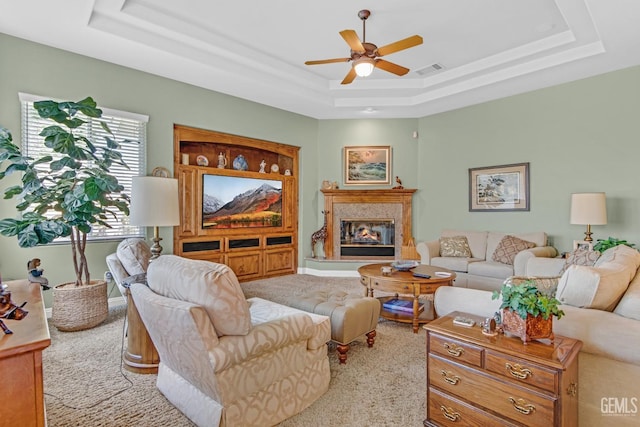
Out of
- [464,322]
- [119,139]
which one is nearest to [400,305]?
[464,322]

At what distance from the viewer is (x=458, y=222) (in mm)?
6395

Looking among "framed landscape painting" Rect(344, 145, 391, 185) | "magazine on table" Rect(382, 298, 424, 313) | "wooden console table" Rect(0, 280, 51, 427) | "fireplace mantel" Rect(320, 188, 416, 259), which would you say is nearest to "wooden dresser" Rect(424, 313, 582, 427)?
"wooden console table" Rect(0, 280, 51, 427)

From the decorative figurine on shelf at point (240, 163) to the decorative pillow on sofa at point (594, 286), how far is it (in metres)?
5.13

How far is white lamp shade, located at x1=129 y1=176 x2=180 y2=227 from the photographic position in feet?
8.82

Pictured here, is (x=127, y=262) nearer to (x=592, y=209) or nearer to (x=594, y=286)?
(x=594, y=286)

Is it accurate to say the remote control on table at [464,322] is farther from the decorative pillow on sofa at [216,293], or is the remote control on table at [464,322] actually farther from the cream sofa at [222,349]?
the decorative pillow on sofa at [216,293]

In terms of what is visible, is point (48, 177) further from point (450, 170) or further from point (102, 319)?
point (450, 170)

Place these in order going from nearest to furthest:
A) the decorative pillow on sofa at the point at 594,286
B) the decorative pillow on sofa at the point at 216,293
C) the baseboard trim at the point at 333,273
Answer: the decorative pillow on sofa at the point at 216,293
the decorative pillow on sofa at the point at 594,286
the baseboard trim at the point at 333,273

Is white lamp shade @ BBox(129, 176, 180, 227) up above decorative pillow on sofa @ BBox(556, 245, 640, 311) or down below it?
above

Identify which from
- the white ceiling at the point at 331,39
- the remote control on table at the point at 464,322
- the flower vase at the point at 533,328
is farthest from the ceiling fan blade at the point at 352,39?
the flower vase at the point at 533,328

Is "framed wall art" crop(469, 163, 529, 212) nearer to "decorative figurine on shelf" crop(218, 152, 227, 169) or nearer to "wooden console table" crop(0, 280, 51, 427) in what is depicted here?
"decorative figurine on shelf" crop(218, 152, 227, 169)

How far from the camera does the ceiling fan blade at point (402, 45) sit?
3.24 metres

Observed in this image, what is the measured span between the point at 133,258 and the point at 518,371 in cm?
356

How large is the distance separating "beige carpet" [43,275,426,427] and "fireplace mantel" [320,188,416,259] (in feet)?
11.3
